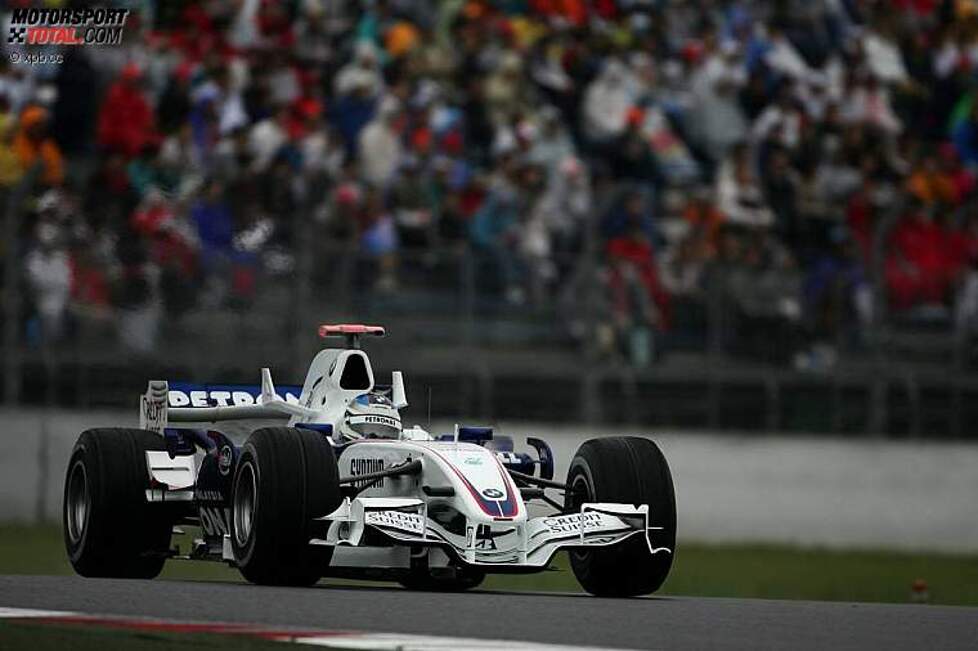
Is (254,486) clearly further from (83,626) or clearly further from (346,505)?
(83,626)

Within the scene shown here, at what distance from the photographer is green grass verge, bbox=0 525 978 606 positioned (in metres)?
12.4

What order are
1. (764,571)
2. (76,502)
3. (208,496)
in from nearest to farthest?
(208,496)
(76,502)
(764,571)

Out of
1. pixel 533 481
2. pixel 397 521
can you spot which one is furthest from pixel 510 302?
pixel 397 521

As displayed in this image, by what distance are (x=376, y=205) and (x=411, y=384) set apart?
70.6 inches

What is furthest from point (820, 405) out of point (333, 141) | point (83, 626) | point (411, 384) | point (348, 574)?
point (83, 626)

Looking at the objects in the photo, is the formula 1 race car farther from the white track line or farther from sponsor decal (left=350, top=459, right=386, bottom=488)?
the white track line

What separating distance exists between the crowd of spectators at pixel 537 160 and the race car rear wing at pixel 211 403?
3564 millimetres

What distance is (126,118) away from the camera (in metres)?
17.0

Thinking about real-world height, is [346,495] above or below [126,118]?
below

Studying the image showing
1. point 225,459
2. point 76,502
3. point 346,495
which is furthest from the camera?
point 76,502

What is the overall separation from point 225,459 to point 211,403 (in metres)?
1.19

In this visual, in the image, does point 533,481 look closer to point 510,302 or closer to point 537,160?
point 510,302

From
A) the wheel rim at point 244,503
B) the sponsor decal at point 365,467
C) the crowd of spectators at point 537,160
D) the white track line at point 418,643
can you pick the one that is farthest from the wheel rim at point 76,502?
→ the crowd of spectators at point 537,160

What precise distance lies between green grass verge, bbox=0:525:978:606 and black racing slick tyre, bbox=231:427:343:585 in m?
2.59
